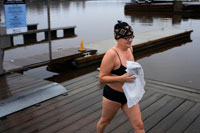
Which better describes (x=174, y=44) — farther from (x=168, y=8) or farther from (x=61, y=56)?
(x=168, y=8)

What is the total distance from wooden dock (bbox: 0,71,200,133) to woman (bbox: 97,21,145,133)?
3.38ft

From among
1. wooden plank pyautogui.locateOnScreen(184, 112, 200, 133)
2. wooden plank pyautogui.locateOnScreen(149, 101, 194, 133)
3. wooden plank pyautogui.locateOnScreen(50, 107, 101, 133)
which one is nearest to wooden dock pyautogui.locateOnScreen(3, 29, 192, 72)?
wooden plank pyautogui.locateOnScreen(50, 107, 101, 133)

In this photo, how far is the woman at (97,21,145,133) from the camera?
2727mm

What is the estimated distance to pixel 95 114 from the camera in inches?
173

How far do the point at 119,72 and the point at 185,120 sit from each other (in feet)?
6.52

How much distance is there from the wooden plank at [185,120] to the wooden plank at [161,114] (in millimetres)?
272

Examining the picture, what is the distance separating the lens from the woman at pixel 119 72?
273 cm

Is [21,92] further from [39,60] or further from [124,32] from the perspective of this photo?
[124,32]

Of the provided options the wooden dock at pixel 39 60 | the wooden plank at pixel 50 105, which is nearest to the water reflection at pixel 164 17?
the wooden dock at pixel 39 60

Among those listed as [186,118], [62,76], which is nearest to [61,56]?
[62,76]

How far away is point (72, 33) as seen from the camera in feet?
57.5

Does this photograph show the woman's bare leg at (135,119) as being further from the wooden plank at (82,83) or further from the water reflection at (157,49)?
the water reflection at (157,49)

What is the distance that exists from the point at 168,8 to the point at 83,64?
2730cm

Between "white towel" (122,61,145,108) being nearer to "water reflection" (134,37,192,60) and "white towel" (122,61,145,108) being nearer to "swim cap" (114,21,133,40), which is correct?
"swim cap" (114,21,133,40)
